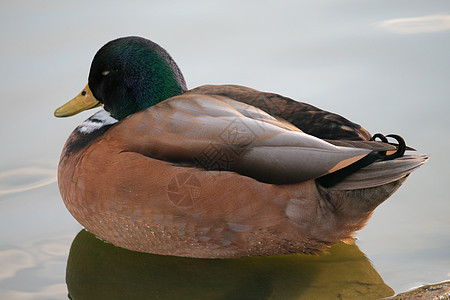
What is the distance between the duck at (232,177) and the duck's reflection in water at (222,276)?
0.13m

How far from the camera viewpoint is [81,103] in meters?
4.94

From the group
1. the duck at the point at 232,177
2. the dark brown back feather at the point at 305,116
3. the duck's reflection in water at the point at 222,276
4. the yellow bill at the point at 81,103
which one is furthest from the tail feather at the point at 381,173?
the yellow bill at the point at 81,103

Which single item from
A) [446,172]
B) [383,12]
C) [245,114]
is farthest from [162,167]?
[383,12]

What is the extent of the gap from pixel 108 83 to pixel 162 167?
97 cm

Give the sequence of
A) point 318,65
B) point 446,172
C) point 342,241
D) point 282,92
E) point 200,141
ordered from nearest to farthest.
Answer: point 200,141 → point 342,241 → point 446,172 → point 282,92 → point 318,65

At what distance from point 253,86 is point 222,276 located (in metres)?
2.41

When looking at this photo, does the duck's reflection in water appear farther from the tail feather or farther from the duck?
the tail feather

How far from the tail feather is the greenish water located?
64 centimetres

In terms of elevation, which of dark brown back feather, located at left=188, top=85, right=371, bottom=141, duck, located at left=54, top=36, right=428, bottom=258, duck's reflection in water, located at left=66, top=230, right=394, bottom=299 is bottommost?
duck's reflection in water, located at left=66, top=230, right=394, bottom=299

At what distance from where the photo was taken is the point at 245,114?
4.20 metres

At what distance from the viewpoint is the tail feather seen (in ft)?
13.1

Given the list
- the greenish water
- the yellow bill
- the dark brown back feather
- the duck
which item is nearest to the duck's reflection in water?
the greenish water

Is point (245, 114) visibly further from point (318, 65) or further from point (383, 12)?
point (383, 12)

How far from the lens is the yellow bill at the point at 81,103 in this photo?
490cm
